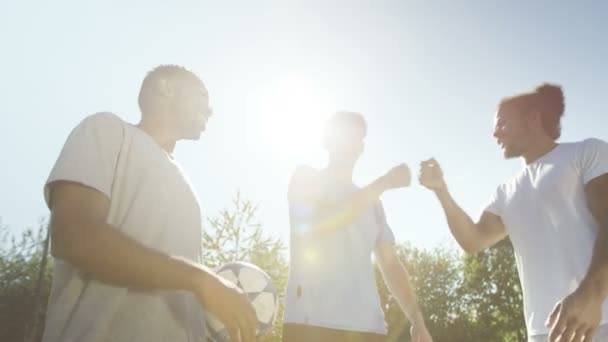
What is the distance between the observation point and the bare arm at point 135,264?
1.40 m

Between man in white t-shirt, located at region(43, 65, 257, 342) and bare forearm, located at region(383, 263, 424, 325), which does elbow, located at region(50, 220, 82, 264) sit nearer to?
man in white t-shirt, located at region(43, 65, 257, 342)

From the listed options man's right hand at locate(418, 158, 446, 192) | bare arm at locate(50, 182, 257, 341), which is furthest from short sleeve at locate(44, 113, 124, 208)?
man's right hand at locate(418, 158, 446, 192)

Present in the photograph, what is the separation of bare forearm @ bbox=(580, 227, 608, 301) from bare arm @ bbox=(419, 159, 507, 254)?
139cm

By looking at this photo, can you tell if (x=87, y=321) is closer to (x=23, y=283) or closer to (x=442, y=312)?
(x=23, y=283)

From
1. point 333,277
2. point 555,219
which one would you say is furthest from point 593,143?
point 333,277

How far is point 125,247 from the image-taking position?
4.72 feet

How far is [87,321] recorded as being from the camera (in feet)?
5.31

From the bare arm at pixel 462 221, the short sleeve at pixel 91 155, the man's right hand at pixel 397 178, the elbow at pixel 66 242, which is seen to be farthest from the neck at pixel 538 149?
the elbow at pixel 66 242

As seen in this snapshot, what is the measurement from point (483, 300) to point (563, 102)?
35.9 metres

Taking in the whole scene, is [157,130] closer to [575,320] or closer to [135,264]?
[135,264]

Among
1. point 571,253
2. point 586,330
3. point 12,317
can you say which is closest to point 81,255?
point 586,330

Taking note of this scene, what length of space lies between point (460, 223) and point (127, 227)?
132 inches

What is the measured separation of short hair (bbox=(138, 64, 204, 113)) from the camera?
2481 millimetres

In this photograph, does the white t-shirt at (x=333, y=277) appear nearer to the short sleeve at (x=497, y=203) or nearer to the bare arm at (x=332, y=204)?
the bare arm at (x=332, y=204)
